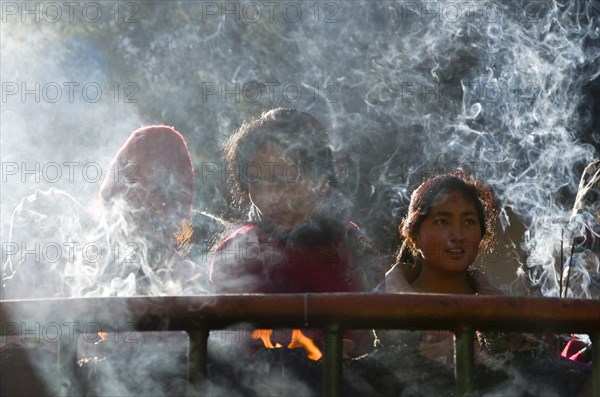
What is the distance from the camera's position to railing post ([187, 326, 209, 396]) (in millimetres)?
1687

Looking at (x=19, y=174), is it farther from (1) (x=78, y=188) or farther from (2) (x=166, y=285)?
(2) (x=166, y=285)

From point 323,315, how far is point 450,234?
6.98 ft

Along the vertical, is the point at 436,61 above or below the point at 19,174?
above

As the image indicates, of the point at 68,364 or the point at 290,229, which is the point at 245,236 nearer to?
the point at 290,229

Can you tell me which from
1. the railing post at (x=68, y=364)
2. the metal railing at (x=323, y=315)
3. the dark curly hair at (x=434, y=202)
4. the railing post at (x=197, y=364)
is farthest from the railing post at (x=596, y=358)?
the dark curly hair at (x=434, y=202)

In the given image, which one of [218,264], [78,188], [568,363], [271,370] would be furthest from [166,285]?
[78,188]

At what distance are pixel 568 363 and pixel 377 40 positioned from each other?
13.6ft

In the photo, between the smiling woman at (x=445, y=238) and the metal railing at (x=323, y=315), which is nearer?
the metal railing at (x=323, y=315)

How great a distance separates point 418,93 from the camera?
586cm

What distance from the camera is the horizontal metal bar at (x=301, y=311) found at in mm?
1674

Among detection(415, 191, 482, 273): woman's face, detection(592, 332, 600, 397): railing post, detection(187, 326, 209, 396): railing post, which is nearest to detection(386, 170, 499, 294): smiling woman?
detection(415, 191, 482, 273): woman's face

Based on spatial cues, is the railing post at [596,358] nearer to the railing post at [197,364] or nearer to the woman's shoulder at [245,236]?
the railing post at [197,364]

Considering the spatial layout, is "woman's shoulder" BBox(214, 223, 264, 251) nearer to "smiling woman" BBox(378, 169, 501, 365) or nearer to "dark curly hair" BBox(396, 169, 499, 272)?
"smiling woman" BBox(378, 169, 501, 365)

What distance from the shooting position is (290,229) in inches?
126
